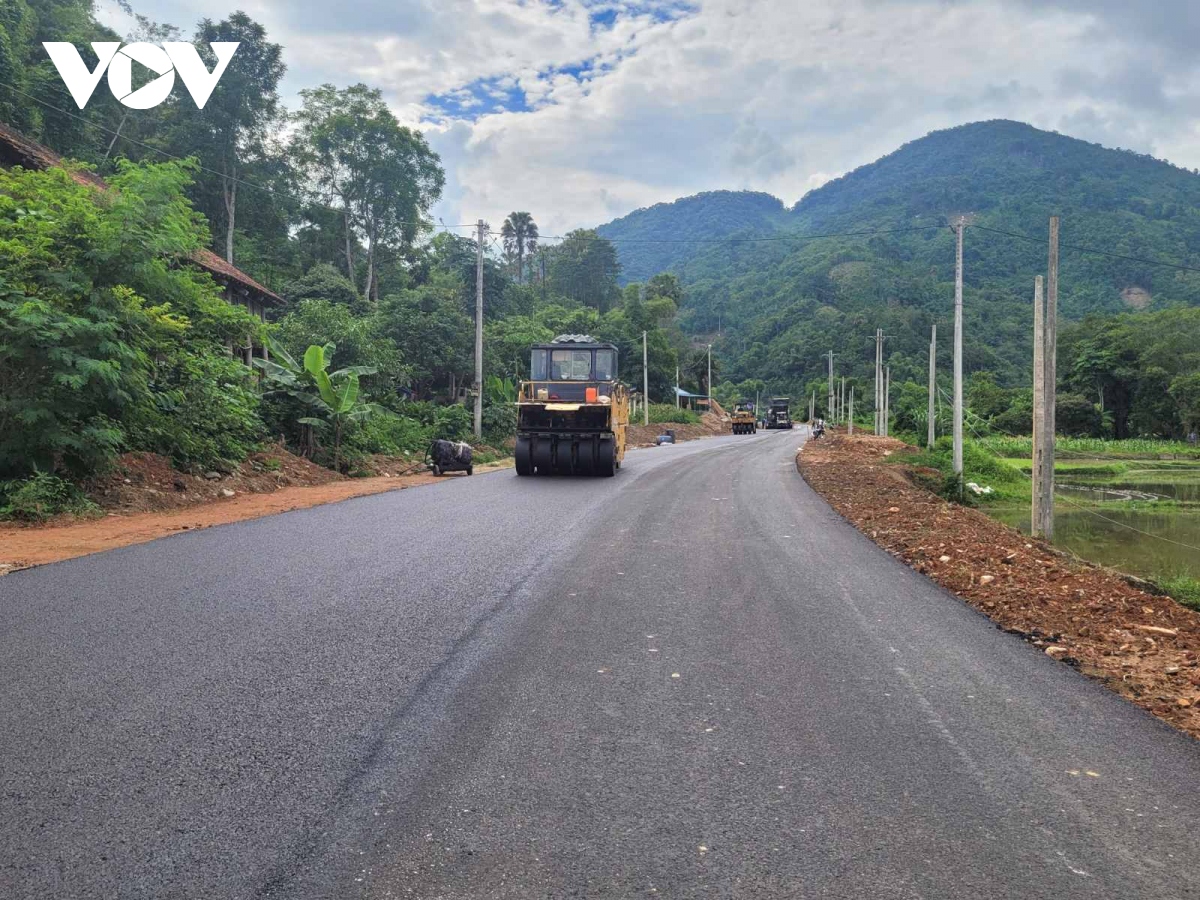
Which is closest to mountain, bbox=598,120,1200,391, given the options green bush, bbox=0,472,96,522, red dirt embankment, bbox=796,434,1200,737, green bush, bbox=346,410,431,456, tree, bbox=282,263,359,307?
tree, bbox=282,263,359,307

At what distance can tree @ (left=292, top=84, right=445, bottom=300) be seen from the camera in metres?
55.5

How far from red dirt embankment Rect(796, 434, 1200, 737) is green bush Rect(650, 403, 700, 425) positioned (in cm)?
4713

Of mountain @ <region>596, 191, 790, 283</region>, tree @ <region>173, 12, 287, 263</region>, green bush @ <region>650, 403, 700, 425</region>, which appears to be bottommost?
green bush @ <region>650, 403, 700, 425</region>

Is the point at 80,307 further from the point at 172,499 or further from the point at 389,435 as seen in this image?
the point at 389,435

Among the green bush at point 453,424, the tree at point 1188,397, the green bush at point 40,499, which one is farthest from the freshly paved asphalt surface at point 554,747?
the tree at point 1188,397

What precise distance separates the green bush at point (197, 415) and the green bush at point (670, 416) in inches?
1695

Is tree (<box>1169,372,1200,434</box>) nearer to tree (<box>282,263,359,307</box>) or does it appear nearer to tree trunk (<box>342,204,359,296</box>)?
tree (<box>282,263,359,307</box>)

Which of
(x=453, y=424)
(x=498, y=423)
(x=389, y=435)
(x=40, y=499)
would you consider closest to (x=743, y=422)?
(x=498, y=423)

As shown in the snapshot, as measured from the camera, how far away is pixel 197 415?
50.9 feet

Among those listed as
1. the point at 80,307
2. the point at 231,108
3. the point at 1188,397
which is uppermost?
the point at 231,108

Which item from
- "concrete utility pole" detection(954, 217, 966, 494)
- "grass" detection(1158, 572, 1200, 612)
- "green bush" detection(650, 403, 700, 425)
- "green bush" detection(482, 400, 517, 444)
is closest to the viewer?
"grass" detection(1158, 572, 1200, 612)

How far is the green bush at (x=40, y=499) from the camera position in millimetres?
10680

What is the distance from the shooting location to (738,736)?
3943mm
